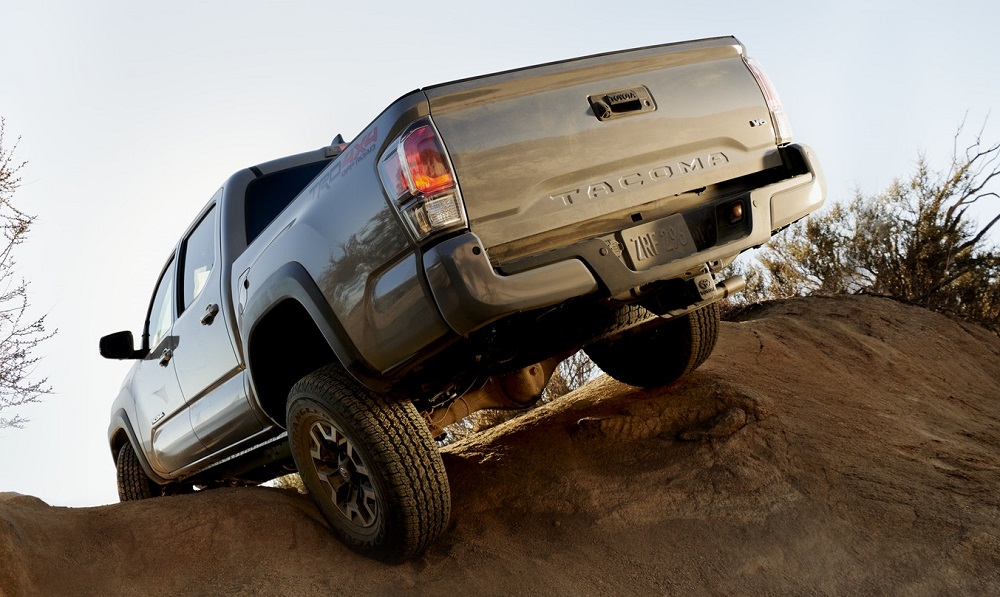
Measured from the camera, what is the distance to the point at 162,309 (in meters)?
5.96

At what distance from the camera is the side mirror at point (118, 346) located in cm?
581

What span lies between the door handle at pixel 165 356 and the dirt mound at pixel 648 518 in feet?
3.50

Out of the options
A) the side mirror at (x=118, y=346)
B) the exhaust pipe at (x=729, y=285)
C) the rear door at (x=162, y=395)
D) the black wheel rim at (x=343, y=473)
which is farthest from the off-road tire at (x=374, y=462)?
the side mirror at (x=118, y=346)

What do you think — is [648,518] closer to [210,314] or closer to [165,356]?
[210,314]

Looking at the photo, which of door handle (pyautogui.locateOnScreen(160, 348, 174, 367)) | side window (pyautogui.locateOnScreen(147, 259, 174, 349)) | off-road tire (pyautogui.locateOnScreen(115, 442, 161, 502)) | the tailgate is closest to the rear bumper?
the tailgate

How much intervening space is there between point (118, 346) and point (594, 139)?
4.01m

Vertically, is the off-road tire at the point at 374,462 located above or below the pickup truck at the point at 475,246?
below

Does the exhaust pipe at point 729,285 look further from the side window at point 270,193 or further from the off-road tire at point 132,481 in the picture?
the off-road tire at point 132,481

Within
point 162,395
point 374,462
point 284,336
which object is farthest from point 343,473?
point 162,395

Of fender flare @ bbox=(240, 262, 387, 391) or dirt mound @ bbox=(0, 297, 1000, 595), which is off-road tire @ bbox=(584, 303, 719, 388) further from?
fender flare @ bbox=(240, 262, 387, 391)

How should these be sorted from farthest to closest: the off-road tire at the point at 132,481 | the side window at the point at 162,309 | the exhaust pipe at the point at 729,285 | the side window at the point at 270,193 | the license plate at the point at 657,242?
the off-road tire at the point at 132,481 → the side window at the point at 162,309 → the side window at the point at 270,193 → the exhaust pipe at the point at 729,285 → the license plate at the point at 657,242

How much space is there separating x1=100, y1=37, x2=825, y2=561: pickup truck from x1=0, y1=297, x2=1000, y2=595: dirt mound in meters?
0.40

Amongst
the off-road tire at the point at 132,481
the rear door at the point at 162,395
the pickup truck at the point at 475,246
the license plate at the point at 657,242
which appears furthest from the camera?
the off-road tire at the point at 132,481

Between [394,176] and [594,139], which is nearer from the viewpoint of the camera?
[394,176]
